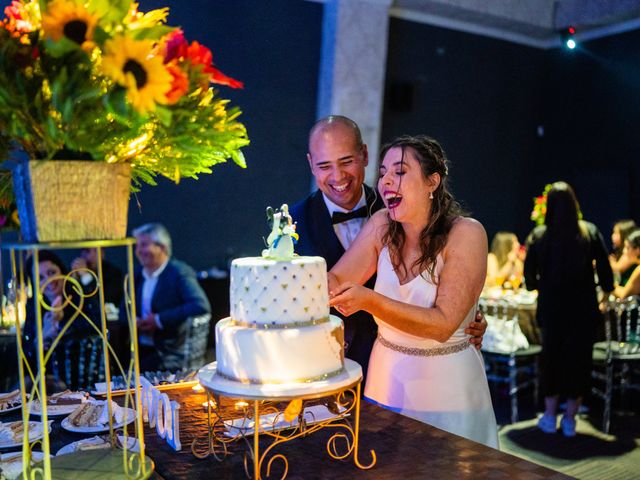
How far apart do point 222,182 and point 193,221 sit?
54 cm

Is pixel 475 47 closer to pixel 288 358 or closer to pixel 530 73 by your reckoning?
pixel 530 73

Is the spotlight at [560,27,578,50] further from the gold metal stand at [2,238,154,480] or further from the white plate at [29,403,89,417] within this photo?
the gold metal stand at [2,238,154,480]

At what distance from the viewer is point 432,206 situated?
2398 mm

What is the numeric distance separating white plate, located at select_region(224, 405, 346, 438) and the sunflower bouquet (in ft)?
2.68

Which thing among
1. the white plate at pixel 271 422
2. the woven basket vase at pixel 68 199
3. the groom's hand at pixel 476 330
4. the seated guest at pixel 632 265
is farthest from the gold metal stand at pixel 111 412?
the seated guest at pixel 632 265

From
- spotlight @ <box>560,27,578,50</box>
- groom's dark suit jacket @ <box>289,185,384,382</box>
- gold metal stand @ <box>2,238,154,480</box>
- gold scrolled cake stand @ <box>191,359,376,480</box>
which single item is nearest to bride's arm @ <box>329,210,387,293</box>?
groom's dark suit jacket @ <box>289,185,384,382</box>

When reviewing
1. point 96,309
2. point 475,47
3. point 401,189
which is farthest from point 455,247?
point 475,47

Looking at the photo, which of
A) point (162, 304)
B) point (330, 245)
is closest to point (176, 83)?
point (330, 245)

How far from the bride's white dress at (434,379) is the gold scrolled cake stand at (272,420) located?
338 mm

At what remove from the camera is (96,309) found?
4496mm

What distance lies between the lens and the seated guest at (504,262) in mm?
6695

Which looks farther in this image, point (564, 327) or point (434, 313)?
point (564, 327)

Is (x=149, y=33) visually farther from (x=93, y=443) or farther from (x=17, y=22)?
(x=93, y=443)

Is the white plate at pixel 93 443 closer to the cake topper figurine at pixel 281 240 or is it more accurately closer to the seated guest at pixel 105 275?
the cake topper figurine at pixel 281 240
